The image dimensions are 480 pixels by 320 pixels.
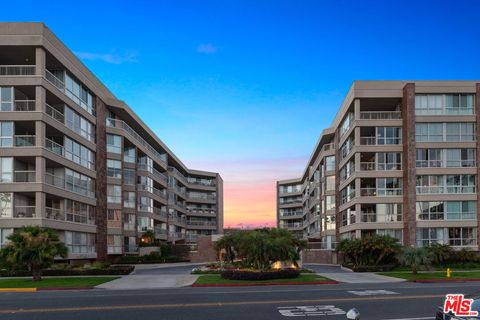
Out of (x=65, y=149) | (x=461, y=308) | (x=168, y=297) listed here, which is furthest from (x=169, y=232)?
(x=461, y=308)

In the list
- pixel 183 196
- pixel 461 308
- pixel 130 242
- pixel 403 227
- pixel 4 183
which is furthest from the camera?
pixel 183 196

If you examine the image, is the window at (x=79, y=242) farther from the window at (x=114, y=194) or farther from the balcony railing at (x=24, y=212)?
the window at (x=114, y=194)

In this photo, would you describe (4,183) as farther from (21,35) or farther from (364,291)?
(364,291)

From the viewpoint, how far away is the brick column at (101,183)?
50.9m

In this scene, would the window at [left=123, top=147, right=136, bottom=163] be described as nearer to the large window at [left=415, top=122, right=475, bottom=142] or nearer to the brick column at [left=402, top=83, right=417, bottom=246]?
the brick column at [left=402, top=83, right=417, bottom=246]

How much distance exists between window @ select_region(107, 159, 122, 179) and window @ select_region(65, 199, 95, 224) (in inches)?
353

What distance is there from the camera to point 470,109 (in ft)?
165

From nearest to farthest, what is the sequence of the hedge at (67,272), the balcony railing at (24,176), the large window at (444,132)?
the hedge at (67,272), the balcony railing at (24,176), the large window at (444,132)

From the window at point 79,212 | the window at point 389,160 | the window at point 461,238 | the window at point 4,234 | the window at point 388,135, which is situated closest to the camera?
the window at point 4,234

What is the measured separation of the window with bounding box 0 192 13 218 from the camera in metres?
37.3

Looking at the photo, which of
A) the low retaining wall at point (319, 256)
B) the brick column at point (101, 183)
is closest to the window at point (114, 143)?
the brick column at point (101, 183)

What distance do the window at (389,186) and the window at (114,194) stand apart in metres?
29.5

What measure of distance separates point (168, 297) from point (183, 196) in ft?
247

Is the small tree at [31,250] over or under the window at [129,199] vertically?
under
